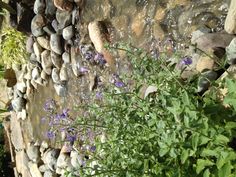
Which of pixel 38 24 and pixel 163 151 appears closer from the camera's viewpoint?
pixel 163 151

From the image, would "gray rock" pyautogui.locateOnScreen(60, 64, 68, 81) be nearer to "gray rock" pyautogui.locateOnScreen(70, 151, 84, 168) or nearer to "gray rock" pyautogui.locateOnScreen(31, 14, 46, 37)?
"gray rock" pyautogui.locateOnScreen(31, 14, 46, 37)

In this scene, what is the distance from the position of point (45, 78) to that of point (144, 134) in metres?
2.23

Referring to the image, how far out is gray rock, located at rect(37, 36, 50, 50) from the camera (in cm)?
439

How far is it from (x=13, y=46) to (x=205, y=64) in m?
2.60

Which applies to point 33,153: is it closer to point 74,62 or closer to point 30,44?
point 30,44

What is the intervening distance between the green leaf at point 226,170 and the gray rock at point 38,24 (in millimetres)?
2663

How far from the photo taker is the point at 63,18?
4.12 metres

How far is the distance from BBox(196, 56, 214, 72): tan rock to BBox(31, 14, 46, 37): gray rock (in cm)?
199

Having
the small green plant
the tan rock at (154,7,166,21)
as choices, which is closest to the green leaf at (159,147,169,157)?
the tan rock at (154,7,166,21)

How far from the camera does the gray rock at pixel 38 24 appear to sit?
14.5 ft

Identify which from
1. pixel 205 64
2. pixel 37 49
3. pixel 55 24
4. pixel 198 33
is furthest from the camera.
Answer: pixel 37 49

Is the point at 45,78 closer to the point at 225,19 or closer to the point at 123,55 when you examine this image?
the point at 123,55

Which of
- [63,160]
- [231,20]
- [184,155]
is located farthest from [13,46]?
[184,155]

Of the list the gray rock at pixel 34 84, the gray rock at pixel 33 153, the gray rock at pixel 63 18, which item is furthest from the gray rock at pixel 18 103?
the gray rock at pixel 63 18
